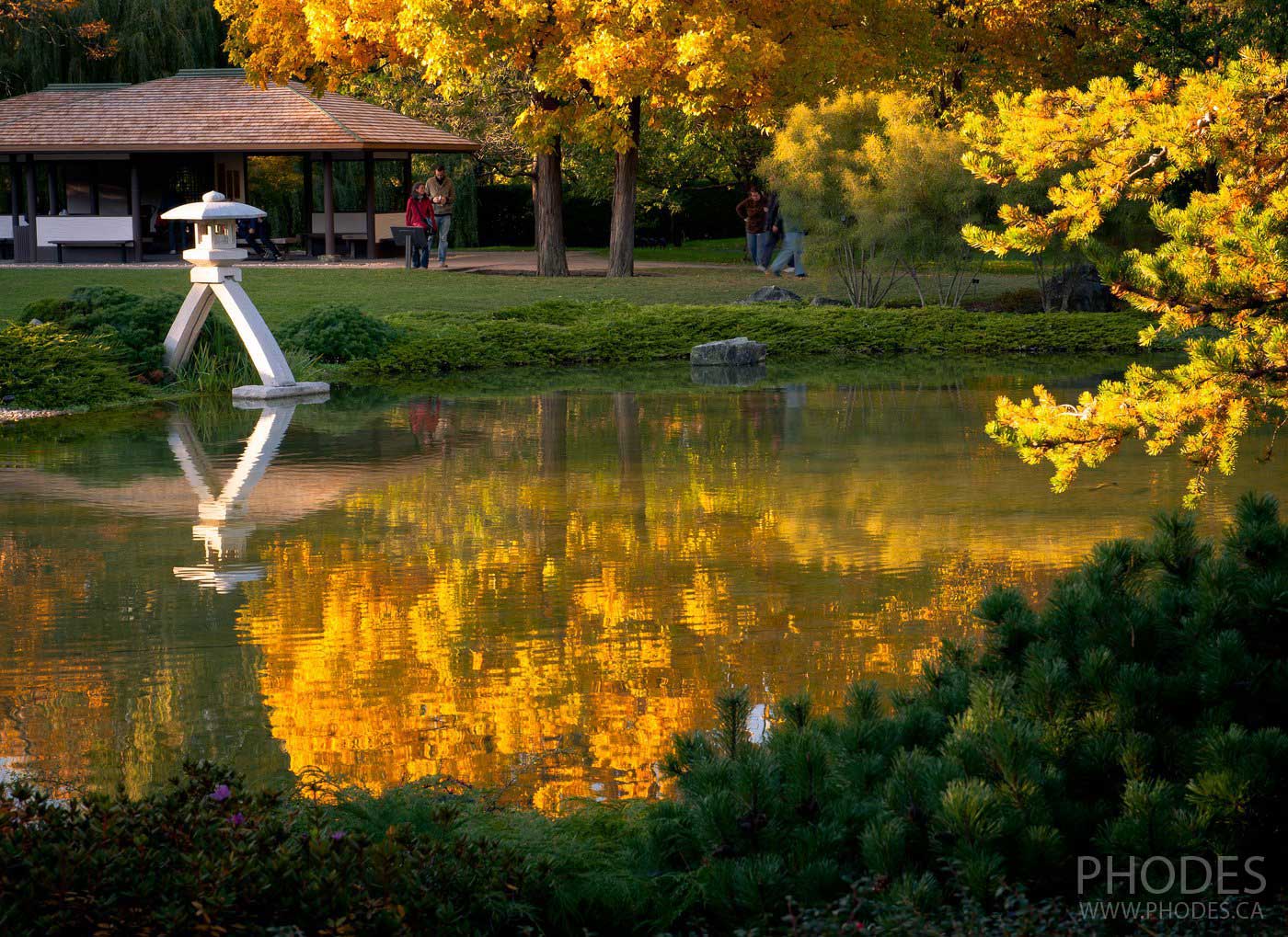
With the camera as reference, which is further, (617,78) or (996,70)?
(996,70)

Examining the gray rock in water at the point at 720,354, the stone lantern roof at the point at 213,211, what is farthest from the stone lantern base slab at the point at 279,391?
the gray rock in water at the point at 720,354

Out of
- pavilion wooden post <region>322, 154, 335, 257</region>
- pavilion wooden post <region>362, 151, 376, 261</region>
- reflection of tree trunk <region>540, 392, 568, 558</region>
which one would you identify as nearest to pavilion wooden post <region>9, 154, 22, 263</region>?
pavilion wooden post <region>322, 154, 335, 257</region>

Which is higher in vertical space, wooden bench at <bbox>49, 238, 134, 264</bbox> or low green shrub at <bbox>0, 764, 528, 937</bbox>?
wooden bench at <bbox>49, 238, 134, 264</bbox>

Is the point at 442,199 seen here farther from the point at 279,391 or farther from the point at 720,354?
the point at 279,391

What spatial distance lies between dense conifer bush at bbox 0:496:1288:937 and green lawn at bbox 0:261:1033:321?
63.3 feet

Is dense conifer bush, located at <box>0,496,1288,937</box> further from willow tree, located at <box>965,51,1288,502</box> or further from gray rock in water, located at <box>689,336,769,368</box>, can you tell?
gray rock in water, located at <box>689,336,769,368</box>

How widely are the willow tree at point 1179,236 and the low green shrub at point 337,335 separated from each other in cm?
1423

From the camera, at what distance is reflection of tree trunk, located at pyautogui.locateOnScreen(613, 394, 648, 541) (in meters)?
10.6

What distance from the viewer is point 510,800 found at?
5379 millimetres

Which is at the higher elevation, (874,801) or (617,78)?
(617,78)

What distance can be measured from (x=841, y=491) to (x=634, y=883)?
23.7 feet

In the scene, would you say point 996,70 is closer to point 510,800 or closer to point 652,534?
point 652,534

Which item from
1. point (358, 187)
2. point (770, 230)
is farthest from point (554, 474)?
point (358, 187)

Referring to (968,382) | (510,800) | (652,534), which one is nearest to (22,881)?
(510,800)
